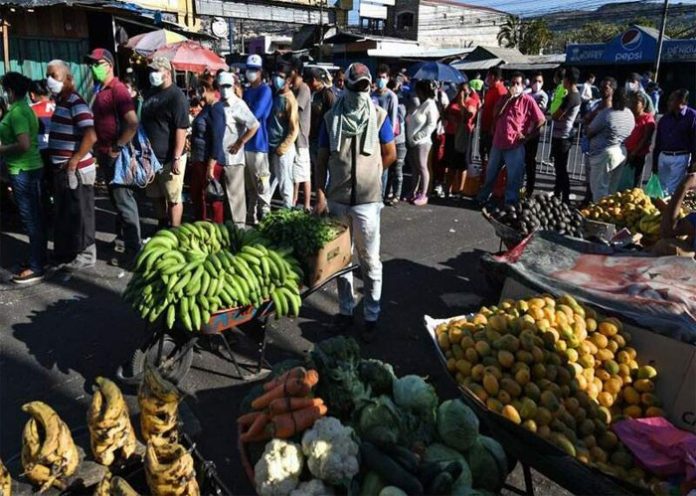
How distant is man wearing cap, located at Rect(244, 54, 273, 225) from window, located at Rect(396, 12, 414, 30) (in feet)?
156

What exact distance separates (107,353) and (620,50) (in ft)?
98.5

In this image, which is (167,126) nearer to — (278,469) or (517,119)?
(278,469)

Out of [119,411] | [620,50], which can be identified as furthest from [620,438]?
[620,50]

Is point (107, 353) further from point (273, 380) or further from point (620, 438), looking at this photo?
point (620, 438)

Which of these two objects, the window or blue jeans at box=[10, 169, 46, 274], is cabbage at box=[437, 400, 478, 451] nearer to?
blue jeans at box=[10, 169, 46, 274]

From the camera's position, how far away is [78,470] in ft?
9.21

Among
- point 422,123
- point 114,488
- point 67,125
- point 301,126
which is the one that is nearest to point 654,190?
point 422,123

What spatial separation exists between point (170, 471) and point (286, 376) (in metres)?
0.77

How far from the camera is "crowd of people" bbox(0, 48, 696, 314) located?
4629mm

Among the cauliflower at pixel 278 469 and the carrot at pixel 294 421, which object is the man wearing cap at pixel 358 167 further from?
the cauliflower at pixel 278 469

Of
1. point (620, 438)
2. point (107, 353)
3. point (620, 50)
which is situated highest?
point (620, 50)

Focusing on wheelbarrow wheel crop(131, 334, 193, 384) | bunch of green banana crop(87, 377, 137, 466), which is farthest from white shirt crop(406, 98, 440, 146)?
bunch of green banana crop(87, 377, 137, 466)

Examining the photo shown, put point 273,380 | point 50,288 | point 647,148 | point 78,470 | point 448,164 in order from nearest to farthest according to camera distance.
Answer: point 78,470
point 273,380
point 50,288
point 647,148
point 448,164

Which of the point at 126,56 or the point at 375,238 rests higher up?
the point at 126,56
